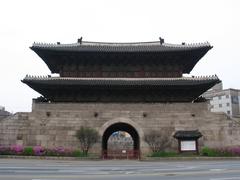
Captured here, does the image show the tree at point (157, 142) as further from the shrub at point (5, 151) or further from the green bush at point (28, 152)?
the shrub at point (5, 151)

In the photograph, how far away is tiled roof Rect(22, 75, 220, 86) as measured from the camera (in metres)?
27.3

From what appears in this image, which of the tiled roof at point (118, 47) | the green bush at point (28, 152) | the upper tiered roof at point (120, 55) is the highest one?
the tiled roof at point (118, 47)

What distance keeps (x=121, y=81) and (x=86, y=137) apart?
19.9 ft

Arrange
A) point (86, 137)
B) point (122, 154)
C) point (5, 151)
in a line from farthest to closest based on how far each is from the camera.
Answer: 1. point (122, 154)
2. point (86, 137)
3. point (5, 151)

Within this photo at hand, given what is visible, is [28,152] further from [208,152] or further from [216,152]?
[216,152]

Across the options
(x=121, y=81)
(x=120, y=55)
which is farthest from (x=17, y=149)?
(x=120, y=55)

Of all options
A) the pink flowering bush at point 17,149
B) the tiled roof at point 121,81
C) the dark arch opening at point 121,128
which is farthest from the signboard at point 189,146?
the pink flowering bush at point 17,149

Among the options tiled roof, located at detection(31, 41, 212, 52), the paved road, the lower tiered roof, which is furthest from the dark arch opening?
the paved road

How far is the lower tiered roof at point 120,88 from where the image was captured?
2736cm

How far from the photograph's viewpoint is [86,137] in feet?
85.5

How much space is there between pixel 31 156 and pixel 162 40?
17.8 metres

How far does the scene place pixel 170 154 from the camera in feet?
83.3

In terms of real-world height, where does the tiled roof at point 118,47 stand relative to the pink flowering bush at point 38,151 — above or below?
above

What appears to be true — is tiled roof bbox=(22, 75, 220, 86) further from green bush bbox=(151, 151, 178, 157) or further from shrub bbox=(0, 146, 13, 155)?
green bush bbox=(151, 151, 178, 157)
